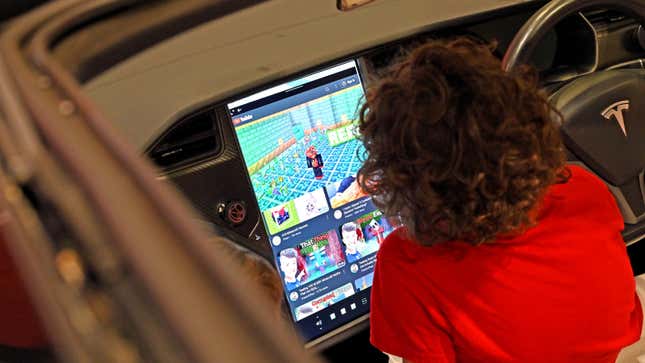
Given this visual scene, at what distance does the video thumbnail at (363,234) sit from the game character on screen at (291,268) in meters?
0.13

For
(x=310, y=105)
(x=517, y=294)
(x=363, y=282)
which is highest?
(x=310, y=105)

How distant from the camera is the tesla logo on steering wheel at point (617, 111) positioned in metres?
1.48

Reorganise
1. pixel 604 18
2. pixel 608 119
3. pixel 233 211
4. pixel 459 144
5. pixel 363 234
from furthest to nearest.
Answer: pixel 604 18
pixel 363 234
pixel 608 119
pixel 233 211
pixel 459 144

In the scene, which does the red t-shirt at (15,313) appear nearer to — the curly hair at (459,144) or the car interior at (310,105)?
the car interior at (310,105)

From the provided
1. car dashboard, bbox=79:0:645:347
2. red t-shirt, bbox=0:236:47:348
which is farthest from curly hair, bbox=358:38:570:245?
red t-shirt, bbox=0:236:47:348

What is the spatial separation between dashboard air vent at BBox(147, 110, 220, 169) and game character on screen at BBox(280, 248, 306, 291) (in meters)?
0.30

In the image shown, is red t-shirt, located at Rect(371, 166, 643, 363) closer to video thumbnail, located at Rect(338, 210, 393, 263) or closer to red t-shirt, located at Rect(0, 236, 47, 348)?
video thumbnail, located at Rect(338, 210, 393, 263)

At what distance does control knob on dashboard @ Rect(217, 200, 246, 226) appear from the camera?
53.9 inches

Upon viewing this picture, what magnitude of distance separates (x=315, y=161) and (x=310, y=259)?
227 mm

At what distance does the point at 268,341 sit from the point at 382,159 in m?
0.76

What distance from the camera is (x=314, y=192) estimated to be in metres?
1.50

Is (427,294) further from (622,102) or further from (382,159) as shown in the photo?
(622,102)

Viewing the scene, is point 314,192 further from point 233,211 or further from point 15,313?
point 15,313

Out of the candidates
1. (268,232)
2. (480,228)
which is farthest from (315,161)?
(480,228)
